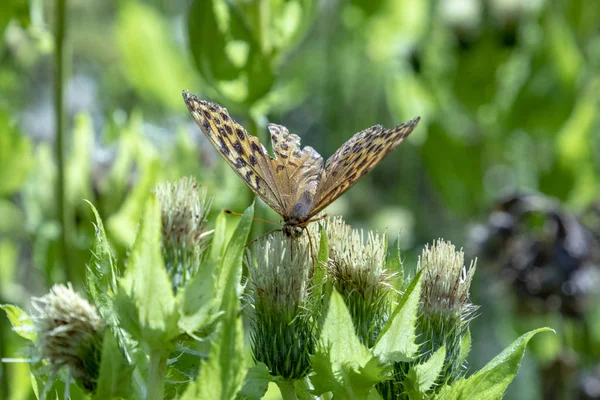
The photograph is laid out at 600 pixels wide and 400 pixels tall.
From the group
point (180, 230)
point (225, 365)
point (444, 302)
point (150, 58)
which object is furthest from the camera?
point (150, 58)

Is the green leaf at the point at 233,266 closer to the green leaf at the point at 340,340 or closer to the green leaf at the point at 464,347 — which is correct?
the green leaf at the point at 340,340

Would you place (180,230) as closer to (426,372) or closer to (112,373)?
(112,373)

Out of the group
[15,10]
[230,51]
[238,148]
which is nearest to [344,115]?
[230,51]

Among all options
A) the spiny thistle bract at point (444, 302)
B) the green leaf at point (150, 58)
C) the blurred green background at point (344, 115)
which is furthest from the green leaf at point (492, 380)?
the green leaf at point (150, 58)

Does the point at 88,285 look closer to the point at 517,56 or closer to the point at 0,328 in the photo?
the point at 0,328

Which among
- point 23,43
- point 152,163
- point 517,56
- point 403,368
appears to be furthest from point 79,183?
point 517,56

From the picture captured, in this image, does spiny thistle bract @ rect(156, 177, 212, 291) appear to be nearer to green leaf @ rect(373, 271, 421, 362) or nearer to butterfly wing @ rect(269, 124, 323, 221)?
green leaf @ rect(373, 271, 421, 362)

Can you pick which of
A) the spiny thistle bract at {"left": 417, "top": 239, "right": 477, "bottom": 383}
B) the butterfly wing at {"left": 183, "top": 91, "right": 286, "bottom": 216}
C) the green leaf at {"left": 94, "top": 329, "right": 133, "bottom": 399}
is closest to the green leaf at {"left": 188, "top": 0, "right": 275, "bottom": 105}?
the butterfly wing at {"left": 183, "top": 91, "right": 286, "bottom": 216}
